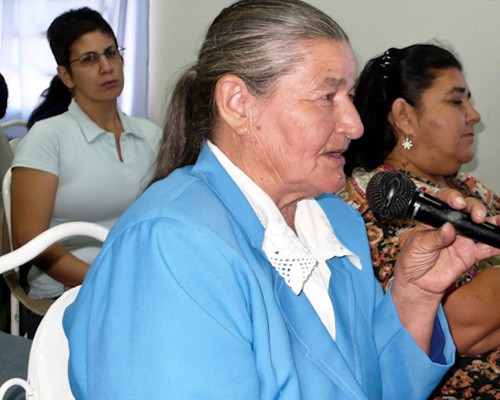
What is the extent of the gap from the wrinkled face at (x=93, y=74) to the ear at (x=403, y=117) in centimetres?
102

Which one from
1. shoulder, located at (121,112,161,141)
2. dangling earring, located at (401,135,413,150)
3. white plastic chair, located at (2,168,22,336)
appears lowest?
white plastic chair, located at (2,168,22,336)

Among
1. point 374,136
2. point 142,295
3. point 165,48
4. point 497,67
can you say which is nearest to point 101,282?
point 142,295

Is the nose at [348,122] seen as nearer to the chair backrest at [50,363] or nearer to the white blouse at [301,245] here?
the white blouse at [301,245]

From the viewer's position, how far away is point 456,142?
6.56 ft

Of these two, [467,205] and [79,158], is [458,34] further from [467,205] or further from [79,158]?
[467,205]

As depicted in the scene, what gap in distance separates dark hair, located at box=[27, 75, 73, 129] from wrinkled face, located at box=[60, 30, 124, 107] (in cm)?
14

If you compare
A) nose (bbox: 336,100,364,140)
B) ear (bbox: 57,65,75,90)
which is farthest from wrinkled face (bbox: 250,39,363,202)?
ear (bbox: 57,65,75,90)

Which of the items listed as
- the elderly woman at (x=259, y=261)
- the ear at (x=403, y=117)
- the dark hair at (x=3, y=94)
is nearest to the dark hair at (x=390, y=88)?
the ear at (x=403, y=117)

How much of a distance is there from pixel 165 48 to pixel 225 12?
266 centimetres

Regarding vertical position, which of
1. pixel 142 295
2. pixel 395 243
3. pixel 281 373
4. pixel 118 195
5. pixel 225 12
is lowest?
pixel 118 195

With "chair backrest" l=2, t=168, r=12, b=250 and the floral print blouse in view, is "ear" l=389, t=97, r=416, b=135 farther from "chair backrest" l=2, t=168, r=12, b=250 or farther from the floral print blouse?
"chair backrest" l=2, t=168, r=12, b=250

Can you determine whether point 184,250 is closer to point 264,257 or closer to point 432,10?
point 264,257

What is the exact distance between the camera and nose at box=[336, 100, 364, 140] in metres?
1.08

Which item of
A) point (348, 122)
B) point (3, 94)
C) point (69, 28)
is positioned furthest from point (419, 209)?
point (3, 94)
